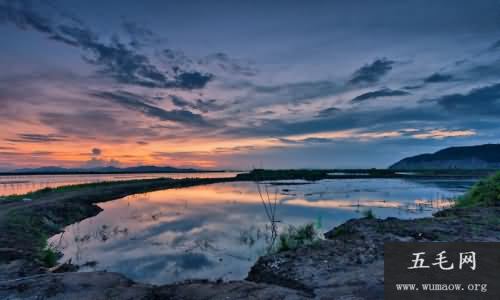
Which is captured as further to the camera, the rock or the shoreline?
the shoreline

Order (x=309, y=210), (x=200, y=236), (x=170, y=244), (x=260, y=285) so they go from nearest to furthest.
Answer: (x=260, y=285) → (x=170, y=244) → (x=200, y=236) → (x=309, y=210)

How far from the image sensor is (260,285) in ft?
20.7

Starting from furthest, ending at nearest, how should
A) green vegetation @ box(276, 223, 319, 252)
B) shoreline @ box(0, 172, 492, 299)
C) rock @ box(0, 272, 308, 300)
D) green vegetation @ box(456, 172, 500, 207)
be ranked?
1. green vegetation @ box(456, 172, 500, 207)
2. green vegetation @ box(276, 223, 319, 252)
3. shoreline @ box(0, 172, 492, 299)
4. rock @ box(0, 272, 308, 300)

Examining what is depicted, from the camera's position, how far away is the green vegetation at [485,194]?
1739 cm

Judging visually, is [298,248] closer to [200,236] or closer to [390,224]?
[390,224]

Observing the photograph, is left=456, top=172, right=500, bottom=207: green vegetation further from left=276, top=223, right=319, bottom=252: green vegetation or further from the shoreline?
left=276, top=223, right=319, bottom=252: green vegetation

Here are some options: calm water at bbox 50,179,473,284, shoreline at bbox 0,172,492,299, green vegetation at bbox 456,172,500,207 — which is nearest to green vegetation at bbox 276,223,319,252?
shoreline at bbox 0,172,492,299

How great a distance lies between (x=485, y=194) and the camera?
60.2 ft

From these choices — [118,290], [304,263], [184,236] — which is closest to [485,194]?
[304,263]

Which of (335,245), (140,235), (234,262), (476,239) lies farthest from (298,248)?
(140,235)

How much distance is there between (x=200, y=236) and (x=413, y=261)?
10066mm

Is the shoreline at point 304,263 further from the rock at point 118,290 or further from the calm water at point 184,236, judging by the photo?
the calm water at point 184,236

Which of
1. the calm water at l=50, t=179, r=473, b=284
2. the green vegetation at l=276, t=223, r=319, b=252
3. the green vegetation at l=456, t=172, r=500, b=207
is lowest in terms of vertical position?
the calm water at l=50, t=179, r=473, b=284

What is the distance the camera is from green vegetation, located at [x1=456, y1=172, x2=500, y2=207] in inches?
685
